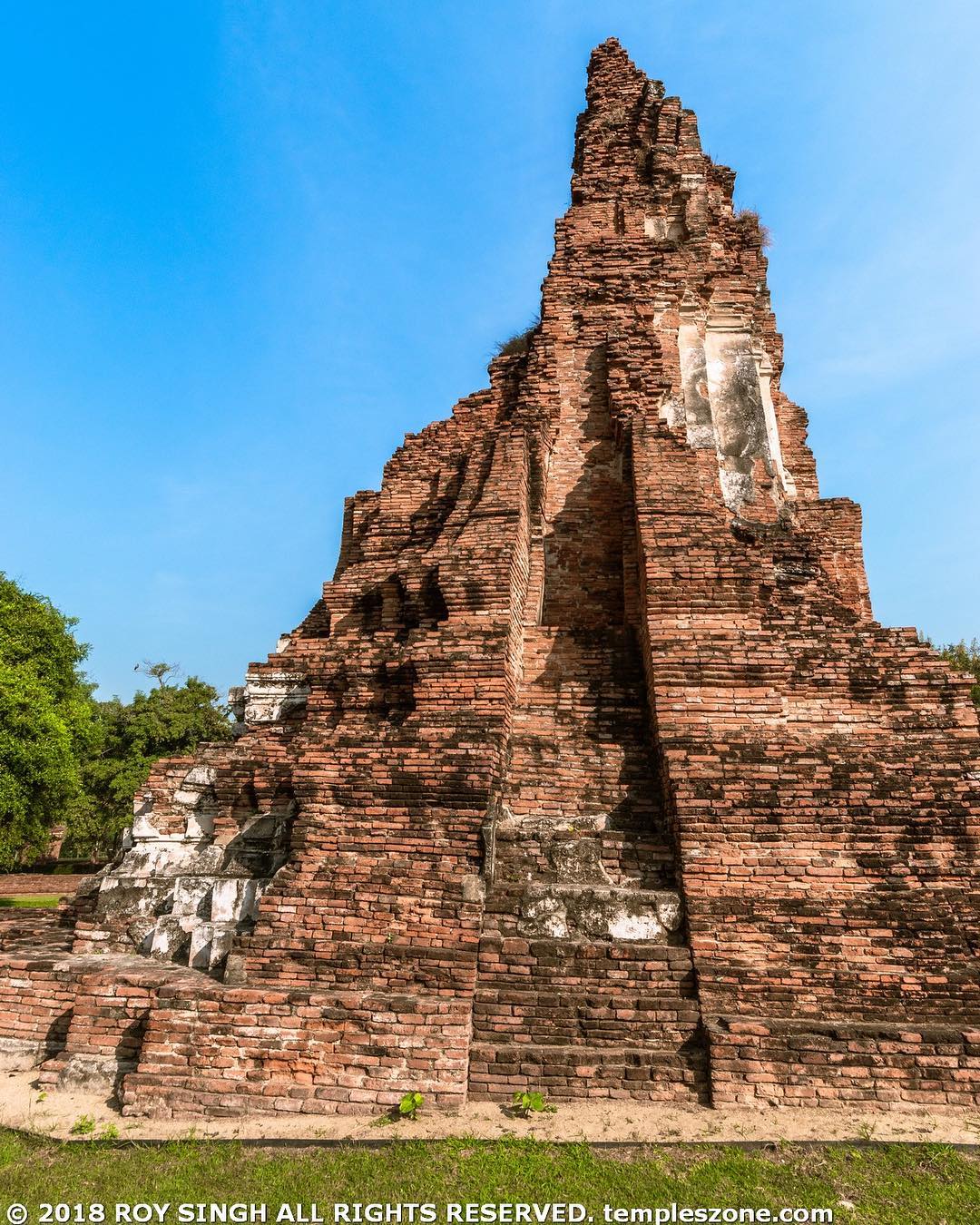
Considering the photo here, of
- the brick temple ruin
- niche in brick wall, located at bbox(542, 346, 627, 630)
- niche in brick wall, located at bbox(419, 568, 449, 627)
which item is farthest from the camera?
niche in brick wall, located at bbox(542, 346, 627, 630)

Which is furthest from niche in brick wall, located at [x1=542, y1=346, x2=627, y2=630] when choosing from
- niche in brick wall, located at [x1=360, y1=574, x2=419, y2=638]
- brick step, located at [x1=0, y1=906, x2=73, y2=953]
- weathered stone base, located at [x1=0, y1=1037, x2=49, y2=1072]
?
weathered stone base, located at [x1=0, y1=1037, x2=49, y2=1072]

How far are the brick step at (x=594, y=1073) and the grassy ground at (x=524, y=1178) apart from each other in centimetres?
53

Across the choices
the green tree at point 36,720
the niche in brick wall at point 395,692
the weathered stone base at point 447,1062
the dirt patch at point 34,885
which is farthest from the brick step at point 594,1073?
the dirt patch at point 34,885

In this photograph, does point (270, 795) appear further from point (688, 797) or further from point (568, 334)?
point (568, 334)

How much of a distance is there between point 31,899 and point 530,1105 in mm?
24496

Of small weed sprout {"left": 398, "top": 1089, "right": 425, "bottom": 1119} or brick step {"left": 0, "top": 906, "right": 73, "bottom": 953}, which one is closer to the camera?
small weed sprout {"left": 398, "top": 1089, "right": 425, "bottom": 1119}

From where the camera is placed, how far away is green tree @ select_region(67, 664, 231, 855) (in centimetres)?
2797

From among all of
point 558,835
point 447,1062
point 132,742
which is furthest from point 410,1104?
point 132,742

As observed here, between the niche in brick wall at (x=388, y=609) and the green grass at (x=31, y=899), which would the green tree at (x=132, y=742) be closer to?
the green grass at (x=31, y=899)

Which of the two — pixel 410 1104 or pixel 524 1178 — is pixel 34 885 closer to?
pixel 410 1104

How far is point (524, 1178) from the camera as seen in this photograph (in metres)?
3.90

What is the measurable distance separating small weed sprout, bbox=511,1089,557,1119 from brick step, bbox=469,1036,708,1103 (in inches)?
4.0

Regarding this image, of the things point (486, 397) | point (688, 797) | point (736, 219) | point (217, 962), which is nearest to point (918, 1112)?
point (688, 797)

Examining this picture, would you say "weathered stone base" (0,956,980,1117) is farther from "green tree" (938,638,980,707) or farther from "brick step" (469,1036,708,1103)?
"green tree" (938,638,980,707)
